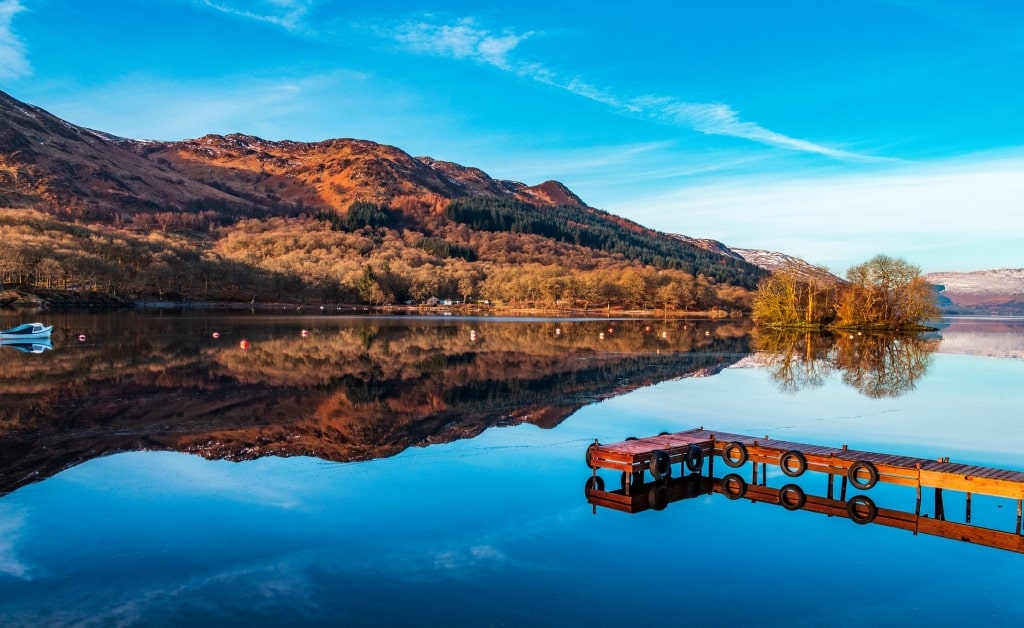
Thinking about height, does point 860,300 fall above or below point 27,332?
above

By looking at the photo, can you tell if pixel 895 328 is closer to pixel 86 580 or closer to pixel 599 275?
pixel 599 275

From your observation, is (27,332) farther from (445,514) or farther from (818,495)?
(818,495)

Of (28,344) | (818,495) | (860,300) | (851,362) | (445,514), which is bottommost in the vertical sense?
(445,514)

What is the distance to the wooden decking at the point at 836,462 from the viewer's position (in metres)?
15.4

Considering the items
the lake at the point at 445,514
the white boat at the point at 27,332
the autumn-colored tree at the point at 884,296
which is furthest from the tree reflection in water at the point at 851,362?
the white boat at the point at 27,332

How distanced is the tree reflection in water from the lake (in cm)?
448

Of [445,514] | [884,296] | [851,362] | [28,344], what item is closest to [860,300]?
[884,296]

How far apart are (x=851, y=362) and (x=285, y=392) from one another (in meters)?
40.8

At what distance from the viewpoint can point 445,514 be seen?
622 inches

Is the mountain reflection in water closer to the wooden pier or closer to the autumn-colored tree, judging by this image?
the wooden pier

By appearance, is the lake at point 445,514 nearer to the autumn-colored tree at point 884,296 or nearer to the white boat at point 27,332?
the white boat at point 27,332

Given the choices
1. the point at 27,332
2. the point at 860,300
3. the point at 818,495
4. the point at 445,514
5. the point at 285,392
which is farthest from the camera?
the point at 860,300

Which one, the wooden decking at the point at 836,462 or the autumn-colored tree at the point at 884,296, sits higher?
the autumn-colored tree at the point at 884,296

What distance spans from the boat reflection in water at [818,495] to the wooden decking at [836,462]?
0.08ft
